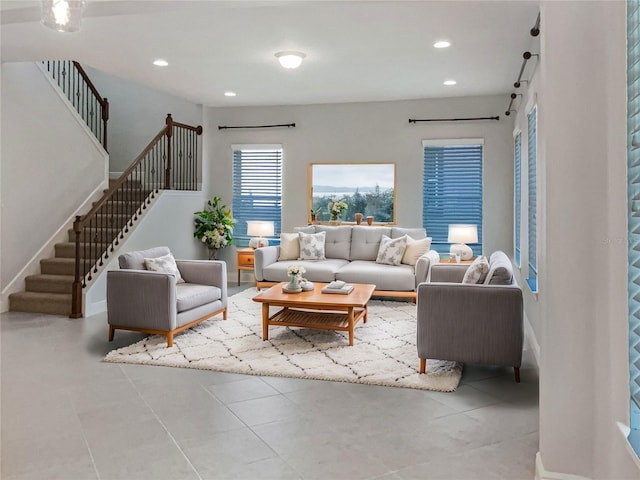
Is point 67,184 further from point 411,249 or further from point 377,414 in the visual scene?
point 377,414

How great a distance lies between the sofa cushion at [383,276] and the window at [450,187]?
1343 mm

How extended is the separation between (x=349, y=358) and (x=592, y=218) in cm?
248

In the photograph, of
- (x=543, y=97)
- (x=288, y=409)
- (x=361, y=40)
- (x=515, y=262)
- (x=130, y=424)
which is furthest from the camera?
(x=515, y=262)

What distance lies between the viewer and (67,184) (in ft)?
22.6

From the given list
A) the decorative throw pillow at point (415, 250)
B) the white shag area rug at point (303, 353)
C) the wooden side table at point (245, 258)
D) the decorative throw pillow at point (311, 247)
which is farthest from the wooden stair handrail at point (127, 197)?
the decorative throw pillow at point (415, 250)

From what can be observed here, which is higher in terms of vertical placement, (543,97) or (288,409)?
(543,97)

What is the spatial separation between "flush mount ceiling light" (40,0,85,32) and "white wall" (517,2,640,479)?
6.50ft

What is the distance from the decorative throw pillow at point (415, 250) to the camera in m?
6.69

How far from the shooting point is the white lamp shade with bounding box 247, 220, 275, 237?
767cm

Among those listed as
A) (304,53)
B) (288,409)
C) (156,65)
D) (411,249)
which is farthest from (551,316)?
(156,65)

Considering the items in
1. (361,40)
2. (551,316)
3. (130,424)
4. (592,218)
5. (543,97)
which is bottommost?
(130,424)

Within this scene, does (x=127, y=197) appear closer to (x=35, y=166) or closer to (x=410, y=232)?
(x=35, y=166)

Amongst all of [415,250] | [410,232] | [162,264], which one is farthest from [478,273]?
[410,232]

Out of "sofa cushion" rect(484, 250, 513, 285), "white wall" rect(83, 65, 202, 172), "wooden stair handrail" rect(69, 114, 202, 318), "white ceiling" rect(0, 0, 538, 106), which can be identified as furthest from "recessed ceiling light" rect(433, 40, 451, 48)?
"white wall" rect(83, 65, 202, 172)
